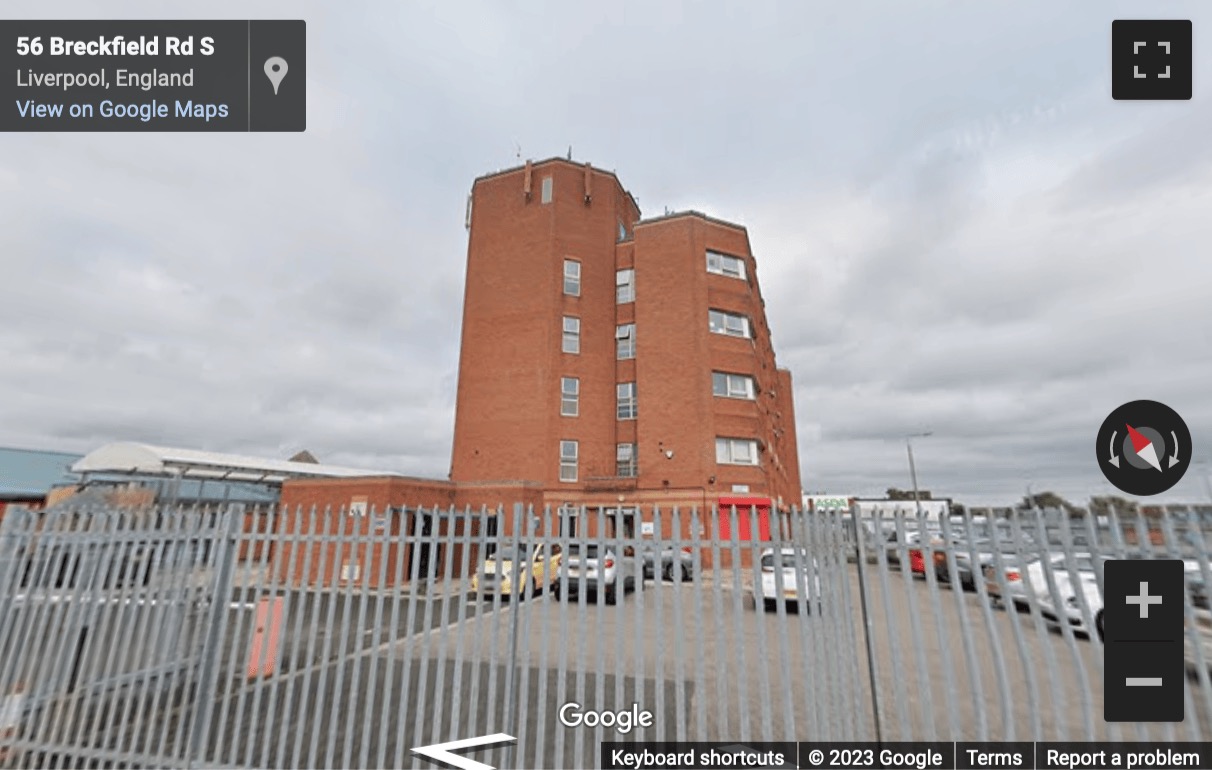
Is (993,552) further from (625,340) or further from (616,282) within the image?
(616,282)

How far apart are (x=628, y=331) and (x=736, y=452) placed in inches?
367

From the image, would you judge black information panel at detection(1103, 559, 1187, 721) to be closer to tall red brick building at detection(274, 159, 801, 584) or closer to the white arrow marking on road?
the white arrow marking on road

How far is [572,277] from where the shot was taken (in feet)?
107

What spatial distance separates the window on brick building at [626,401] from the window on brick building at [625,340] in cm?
169

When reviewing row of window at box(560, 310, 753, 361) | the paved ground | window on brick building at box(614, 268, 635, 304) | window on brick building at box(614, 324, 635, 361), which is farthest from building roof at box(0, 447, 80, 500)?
the paved ground

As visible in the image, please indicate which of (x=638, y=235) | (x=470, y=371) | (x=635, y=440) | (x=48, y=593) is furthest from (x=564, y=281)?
(x=48, y=593)

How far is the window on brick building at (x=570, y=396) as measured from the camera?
100ft

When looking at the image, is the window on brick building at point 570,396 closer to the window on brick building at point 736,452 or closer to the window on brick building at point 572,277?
the window on brick building at point 572,277

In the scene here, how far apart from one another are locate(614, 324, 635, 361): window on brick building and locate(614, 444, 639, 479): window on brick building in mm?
5240

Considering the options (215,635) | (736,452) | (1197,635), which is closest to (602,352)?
(736,452)

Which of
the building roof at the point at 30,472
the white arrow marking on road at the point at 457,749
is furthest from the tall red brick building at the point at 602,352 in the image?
the building roof at the point at 30,472

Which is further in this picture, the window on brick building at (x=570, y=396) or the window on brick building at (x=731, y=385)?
the window on brick building at (x=570, y=396)

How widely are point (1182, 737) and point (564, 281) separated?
30.4 metres

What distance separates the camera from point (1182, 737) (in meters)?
3.43
